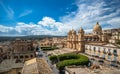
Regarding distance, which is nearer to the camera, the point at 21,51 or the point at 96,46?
the point at 21,51

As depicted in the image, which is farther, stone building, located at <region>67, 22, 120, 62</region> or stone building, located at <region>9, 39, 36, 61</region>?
stone building, located at <region>67, 22, 120, 62</region>

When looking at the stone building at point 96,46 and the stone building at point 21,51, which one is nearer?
the stone building at point 21,51

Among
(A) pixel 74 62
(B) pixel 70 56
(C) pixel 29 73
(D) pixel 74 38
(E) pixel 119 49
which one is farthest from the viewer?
(D) pixel 74 38

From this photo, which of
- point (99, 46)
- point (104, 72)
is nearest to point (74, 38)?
point (99, 46)

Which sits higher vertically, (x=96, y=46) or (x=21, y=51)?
(x=96, y=46)

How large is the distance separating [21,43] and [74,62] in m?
31.2

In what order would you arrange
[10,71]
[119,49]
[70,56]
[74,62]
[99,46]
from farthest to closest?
[99,46] < [70,56] < [119,49] < [74,62] < [10,71]

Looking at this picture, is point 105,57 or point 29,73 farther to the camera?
point 105,57

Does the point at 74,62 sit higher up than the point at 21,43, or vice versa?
the point at 21,43

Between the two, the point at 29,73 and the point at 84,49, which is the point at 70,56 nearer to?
the point at 84,49

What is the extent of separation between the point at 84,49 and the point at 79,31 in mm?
8223

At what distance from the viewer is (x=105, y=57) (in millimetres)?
44594

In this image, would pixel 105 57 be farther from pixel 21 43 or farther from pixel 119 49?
pixel 21 43

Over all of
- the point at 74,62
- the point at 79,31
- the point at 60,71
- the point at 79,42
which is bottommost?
the point at 60,71
